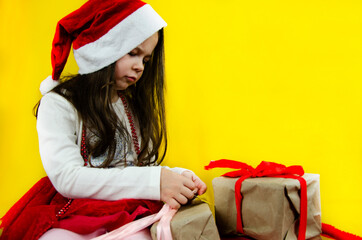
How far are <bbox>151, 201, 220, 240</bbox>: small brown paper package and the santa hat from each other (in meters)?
0.46

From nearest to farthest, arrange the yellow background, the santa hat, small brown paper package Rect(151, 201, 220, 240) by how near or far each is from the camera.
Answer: small brown paper package Rect(151, 201, 220, 240) < the santa hat < the yellow background

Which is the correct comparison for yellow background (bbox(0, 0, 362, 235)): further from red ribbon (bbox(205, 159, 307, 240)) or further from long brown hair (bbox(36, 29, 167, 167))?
red ribbon (bbox(205, 159, 307, 240))

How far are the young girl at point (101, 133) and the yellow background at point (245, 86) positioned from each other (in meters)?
0.20

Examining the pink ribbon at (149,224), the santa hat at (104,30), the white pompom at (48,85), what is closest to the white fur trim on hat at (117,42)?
the santa hat at (104,30)

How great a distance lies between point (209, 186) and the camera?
121 centimetres

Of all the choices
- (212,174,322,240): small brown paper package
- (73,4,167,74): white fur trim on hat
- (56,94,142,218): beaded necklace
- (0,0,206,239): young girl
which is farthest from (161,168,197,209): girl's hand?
(73,4,167,74): white fur trim on hat

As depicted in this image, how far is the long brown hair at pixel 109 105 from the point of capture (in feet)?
2.95

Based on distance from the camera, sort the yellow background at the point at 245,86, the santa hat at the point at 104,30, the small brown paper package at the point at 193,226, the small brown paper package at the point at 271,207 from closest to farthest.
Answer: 1. the small brown paper package at the point at 193,226
2. the small brown paper package at the point at 271,207
3. the santa hat at the point at 104,30
4. the yellow background at the point at 245,86

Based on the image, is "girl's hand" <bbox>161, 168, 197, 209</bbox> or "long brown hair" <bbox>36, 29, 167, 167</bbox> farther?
"long brown hair" <bbox>36, 29, 167, 167</bbox>

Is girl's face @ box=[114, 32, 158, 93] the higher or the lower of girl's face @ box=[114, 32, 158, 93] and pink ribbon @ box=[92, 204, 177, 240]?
the higher

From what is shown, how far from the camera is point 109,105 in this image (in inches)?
37.8

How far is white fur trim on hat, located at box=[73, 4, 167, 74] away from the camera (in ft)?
2.94

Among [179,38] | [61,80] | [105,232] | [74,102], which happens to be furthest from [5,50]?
[105,232]

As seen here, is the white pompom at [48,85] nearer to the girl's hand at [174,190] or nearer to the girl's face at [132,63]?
the girl's face at [132,63]
